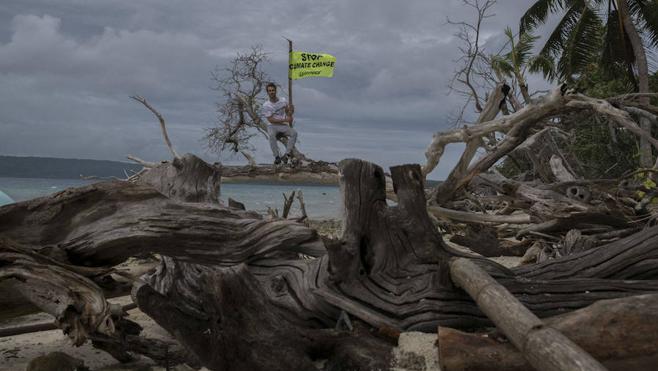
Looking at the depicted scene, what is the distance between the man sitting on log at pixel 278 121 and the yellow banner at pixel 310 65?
655 millimetres

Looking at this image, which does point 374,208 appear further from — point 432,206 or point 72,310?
point 432,206

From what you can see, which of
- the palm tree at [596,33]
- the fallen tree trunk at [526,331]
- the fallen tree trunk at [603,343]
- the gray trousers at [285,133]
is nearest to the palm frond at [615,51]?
the palm tree at [596,33]

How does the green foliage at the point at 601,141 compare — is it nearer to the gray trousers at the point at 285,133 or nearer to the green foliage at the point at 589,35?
the green foliage at the point at 589,35

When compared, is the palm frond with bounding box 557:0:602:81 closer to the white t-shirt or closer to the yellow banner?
the yellow banner

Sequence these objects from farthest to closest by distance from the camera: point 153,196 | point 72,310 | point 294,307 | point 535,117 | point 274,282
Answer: point 535,117 → point 153,196 → point 274,282 → point 294,307 → point 72,310

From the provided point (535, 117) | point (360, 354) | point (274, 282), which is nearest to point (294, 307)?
point (274, 282)

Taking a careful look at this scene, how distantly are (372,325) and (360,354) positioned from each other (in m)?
0.27

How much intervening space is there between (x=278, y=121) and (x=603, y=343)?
743 centimetres

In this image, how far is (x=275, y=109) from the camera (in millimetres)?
9508

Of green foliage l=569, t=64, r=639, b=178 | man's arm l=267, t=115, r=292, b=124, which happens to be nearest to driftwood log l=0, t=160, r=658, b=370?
man's arm l=267, t=115, r=292, b=124

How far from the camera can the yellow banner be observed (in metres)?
9.88

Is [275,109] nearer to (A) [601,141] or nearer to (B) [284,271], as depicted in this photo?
(B) [284,271]

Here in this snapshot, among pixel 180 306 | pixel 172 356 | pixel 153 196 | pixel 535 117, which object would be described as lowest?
pixel 172 356

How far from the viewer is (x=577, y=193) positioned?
7164 mm
